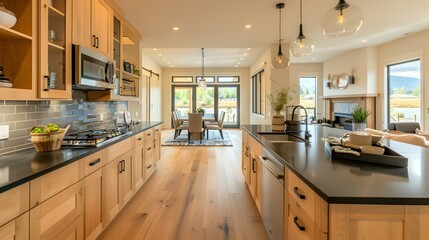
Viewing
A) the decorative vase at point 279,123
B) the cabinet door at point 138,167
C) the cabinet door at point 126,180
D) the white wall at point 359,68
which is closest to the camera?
the cabinet door at point 126,180

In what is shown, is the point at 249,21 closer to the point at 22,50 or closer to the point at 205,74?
the point at 22,50

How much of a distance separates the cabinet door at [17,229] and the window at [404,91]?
7.43 metres

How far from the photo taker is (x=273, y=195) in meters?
1.89

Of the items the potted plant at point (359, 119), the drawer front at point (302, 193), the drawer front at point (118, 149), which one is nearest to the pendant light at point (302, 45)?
the drawer front at point (302, 193)

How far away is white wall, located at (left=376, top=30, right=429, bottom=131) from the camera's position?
547cm

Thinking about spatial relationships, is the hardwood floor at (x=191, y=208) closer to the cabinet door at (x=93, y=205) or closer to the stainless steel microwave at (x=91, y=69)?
the cabinet door at (x=93, y=205)

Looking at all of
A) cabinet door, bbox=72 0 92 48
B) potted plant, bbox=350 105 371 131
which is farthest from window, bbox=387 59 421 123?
cabinet door, bbox=72 0 92 48

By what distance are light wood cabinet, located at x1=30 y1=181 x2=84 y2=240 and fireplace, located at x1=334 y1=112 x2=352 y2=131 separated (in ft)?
26.2

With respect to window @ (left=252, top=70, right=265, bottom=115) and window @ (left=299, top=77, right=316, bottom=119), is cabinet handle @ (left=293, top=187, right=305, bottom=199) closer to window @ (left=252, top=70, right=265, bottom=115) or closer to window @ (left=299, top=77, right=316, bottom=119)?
window @ (left=252, top=70, right=265, bottom=115)

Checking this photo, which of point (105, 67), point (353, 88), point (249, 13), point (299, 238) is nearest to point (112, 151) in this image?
point (105, 67)

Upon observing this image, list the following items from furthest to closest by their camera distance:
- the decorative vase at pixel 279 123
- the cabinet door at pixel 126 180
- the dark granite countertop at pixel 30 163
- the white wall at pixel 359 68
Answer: the white wall at pixel 359 68
the decorative vase at pixel 279 123
the cabinet door at pixel 126 180
the dark granite countertop at pixel 30 163

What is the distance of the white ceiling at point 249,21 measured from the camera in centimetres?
369

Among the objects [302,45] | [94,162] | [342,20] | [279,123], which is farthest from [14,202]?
[302,45]

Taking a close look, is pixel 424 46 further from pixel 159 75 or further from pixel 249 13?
pixel 159 75
